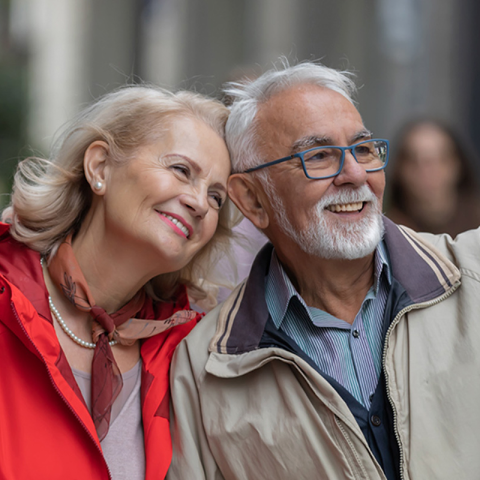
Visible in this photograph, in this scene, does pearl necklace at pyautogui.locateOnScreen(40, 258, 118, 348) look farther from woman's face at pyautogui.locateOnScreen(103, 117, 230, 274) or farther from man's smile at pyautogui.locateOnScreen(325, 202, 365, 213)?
man's smile at pyautogui.locateOnScreen(325, 202, 365, 213)

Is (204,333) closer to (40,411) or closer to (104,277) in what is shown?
(104,277)

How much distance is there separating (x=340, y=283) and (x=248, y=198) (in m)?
0.48

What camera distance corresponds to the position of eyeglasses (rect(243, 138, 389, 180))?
6.47 ft

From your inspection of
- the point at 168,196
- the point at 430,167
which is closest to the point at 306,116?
the point at 168,196

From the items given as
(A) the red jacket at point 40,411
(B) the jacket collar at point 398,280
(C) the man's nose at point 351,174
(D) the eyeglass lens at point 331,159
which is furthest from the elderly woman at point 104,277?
(C) the man's nose at point 351,174

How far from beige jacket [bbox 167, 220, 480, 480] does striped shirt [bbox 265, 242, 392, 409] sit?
8cm

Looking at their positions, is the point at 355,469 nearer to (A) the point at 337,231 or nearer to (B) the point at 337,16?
(A) the point at 337,231

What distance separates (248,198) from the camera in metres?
2.22

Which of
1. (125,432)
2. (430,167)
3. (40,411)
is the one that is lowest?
(125,432)

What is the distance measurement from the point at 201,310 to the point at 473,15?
3541mm

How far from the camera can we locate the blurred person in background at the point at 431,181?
126 inches

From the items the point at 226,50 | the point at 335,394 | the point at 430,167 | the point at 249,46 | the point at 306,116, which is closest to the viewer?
the point at 335,394

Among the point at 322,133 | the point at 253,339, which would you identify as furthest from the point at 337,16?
the point at 253,339

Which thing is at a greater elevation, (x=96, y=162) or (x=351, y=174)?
(x=351, y=174)
